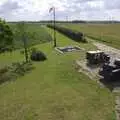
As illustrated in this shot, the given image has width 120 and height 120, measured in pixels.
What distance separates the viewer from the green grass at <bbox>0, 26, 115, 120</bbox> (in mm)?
19544

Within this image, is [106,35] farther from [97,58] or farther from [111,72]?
[111,72]

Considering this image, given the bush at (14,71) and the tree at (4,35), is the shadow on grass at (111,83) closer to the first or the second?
the bush at (14,71)

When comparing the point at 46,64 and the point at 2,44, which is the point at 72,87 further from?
the point at 2,44

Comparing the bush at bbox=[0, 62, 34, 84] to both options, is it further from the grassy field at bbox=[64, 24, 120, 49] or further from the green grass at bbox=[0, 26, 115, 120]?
the grassy field at bbox=[64, 24, 120, 49]

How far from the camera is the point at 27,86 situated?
89.6 ft

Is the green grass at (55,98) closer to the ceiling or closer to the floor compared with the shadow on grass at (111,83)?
closer to the floor

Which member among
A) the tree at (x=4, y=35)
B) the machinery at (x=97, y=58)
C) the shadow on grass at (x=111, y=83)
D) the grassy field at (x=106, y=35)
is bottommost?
the grassy field at (x=106, y=35)

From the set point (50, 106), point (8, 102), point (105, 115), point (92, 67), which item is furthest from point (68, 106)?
point (92, 67)

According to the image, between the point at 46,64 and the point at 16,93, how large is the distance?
1212 cm

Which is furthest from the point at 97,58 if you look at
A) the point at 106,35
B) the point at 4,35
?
the point at 106,35

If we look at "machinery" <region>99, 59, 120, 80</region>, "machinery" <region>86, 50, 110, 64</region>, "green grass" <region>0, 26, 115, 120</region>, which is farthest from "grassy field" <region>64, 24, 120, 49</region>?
"green grass" <region>0, 26, 115, 120</region>

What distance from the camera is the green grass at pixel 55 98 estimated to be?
19.5m

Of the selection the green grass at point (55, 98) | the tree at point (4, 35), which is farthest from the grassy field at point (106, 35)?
the green grass at point (55, 98)

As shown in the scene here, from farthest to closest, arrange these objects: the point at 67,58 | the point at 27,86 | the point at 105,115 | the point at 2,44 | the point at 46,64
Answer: the point at 2,44, the point at 67,58, the point at 46,64, the point at 27,86, the point at 105,115
